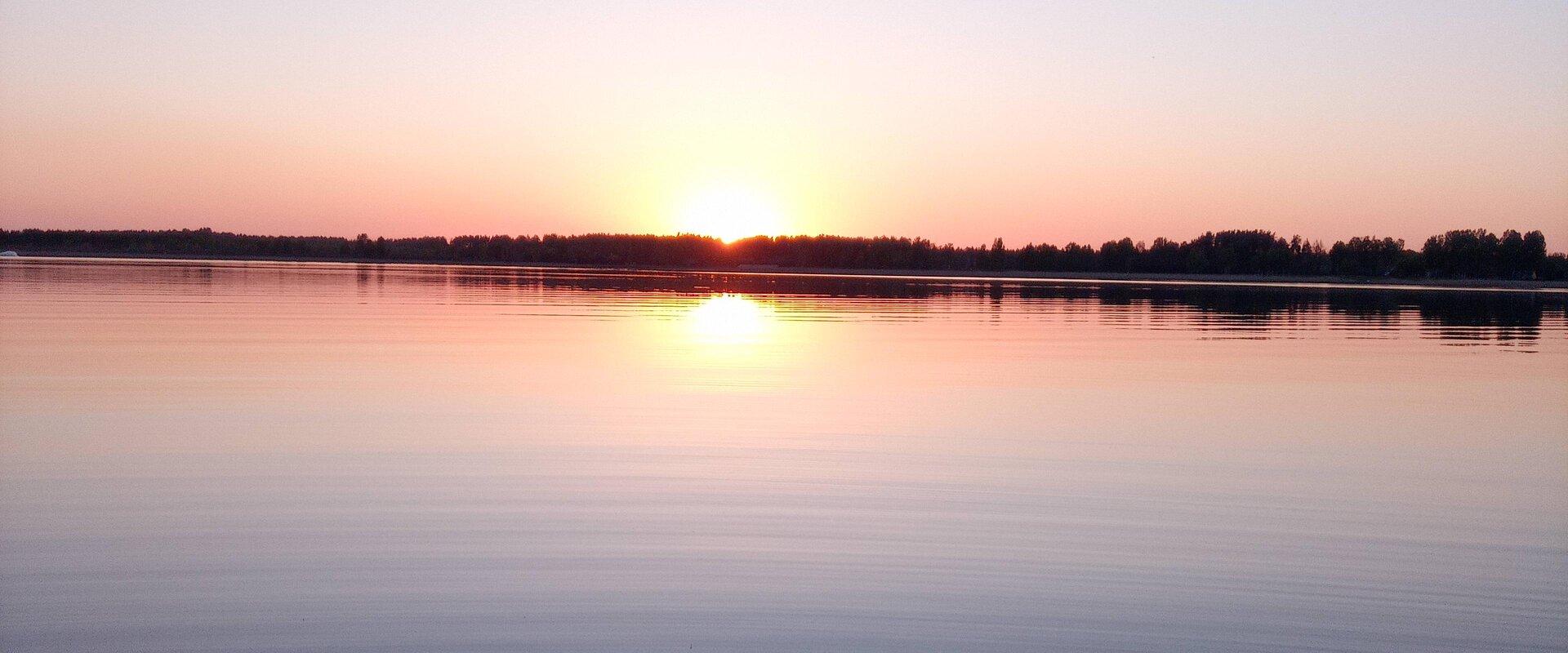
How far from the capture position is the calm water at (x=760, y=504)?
18.7 feet

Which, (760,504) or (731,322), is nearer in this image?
(760,504)

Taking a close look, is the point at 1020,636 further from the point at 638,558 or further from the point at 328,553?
the point at 328,553

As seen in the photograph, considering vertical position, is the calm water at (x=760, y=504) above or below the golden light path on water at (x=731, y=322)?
below

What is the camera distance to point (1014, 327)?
2744 cm

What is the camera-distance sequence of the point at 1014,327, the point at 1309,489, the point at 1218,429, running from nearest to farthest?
1. the point at 1309,489
2. the point at 1218,429
3. the point at 1014,327

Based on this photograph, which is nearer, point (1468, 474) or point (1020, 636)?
point (1020, 636)

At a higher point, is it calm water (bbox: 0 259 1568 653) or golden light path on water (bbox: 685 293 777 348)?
golden light path on water (bbox: 685 293 777 348)

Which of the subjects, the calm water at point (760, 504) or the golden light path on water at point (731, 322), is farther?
the golden light path on water at point (731, 322)

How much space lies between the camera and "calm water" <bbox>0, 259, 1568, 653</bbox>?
5.70 meters

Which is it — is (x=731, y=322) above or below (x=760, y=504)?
above

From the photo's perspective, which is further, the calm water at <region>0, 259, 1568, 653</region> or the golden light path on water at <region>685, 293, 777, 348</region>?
the golden light path on water at <region>685, 293, 777, 348</region>

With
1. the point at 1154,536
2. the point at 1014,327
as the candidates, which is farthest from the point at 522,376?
the point at 1014,327

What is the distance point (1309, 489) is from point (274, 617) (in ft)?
23.7

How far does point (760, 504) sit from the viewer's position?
8023 mm
